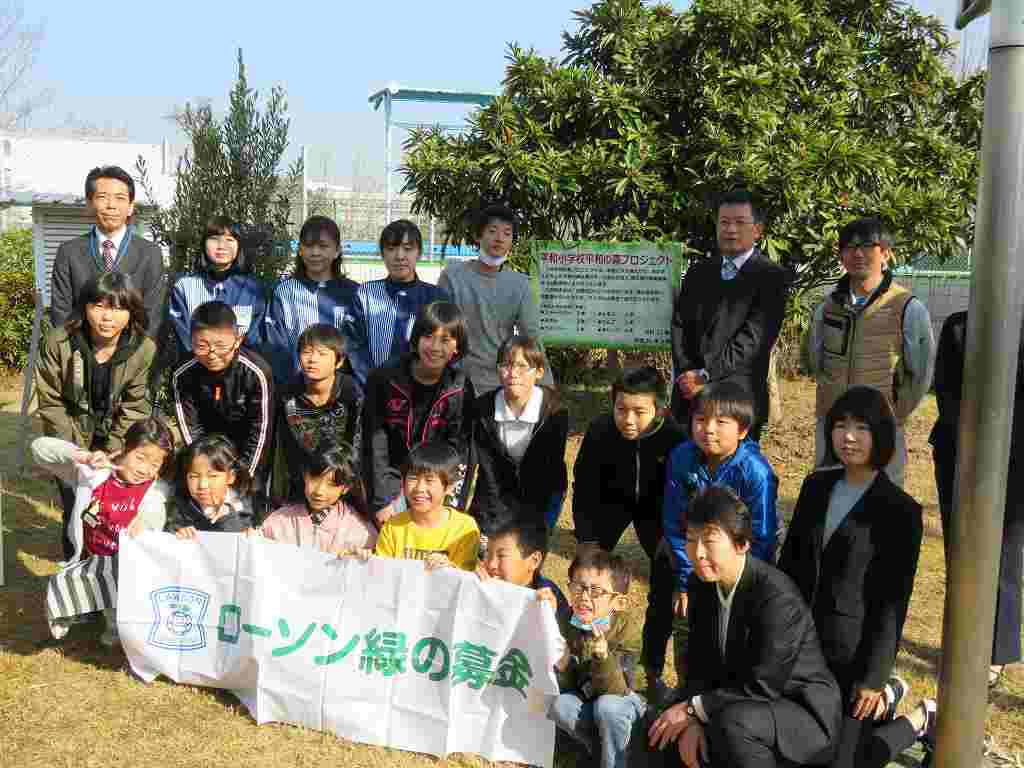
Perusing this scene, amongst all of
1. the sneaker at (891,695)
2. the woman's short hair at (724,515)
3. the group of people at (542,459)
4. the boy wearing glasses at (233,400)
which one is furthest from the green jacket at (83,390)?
the sneaker at (891,695)

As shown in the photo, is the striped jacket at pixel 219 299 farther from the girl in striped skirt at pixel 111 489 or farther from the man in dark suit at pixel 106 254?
the girl in striped skirt at pixel 111 489

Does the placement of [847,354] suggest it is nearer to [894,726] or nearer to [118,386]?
[894,726]

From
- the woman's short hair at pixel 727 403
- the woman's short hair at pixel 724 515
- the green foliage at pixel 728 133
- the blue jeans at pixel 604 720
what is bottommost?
the blue jeans at pixel 604 720

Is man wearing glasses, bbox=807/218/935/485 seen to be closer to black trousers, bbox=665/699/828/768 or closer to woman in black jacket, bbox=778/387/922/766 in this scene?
woman in black jacket, bbox=778/387/922/766

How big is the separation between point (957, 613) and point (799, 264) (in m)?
5.06

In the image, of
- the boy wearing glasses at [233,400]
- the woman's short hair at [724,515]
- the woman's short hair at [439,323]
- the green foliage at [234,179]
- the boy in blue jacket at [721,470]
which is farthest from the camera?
the green foliage at [234,179]

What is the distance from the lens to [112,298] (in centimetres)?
478

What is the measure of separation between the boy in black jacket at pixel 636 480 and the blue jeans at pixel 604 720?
0.68m

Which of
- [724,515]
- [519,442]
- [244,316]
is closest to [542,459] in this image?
[519,442]

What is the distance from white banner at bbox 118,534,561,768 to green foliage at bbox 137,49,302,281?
3.60 meters

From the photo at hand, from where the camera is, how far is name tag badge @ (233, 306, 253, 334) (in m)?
5.37

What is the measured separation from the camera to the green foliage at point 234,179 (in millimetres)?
7188

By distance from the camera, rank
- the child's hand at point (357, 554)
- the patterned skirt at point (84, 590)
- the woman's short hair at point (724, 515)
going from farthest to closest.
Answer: the patterned skirt at point (84, 590) → the child's hand at point (357, 554) → the woman's short hair at point (724, 515)

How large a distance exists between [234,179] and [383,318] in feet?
8.71
